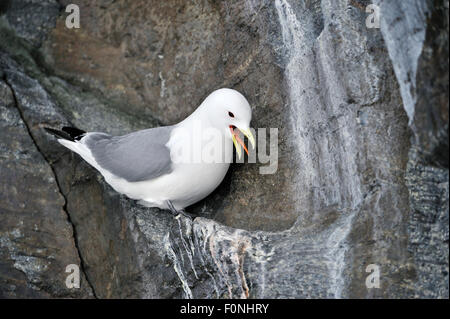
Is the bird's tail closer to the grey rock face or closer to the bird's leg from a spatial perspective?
the grey rock face

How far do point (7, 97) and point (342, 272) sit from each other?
106 inches

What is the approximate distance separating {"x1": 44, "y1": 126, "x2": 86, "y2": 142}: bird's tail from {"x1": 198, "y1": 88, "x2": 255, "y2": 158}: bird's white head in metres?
0.94

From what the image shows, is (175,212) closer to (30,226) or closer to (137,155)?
(137,155)

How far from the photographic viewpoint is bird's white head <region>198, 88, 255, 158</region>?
133 inches

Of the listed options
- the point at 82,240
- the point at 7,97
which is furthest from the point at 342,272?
the point at 7,97

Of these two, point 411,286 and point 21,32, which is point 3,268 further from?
point 411,286

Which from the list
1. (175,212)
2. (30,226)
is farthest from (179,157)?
(30,226)

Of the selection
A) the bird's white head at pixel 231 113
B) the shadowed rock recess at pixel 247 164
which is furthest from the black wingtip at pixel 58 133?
the bird's white head at pixel 231 113

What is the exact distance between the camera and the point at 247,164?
3.79m

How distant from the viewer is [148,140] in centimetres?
366

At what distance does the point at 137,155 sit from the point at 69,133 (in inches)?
24.4

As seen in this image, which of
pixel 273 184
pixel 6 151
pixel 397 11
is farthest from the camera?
pixel 6 151

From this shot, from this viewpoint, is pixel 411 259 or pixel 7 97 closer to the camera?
pixel 411 259

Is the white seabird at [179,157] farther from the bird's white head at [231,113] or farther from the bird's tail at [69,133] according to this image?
the bird's tail at [69,133]
